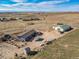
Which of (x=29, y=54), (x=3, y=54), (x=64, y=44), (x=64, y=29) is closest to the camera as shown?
(x=29, y=54)

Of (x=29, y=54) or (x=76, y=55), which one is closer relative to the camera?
(x=76, y=55)

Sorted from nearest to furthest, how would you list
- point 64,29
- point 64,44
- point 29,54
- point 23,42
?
point 29,54, point 64,44, point 23,42, point 64,29

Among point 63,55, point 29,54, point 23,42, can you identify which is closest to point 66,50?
point 63,55

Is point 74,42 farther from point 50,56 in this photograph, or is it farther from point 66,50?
point 50,56

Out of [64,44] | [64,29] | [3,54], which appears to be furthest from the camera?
[64,29]

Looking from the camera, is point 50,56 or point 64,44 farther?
point 64,44

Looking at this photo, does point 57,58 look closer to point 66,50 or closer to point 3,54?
point 66,50

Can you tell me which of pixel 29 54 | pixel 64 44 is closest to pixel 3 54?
pixel 29 54

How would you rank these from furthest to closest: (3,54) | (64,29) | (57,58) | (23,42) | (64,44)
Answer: (64,29) → (23,42) → (64,44) → (3,54) → (57,58)
